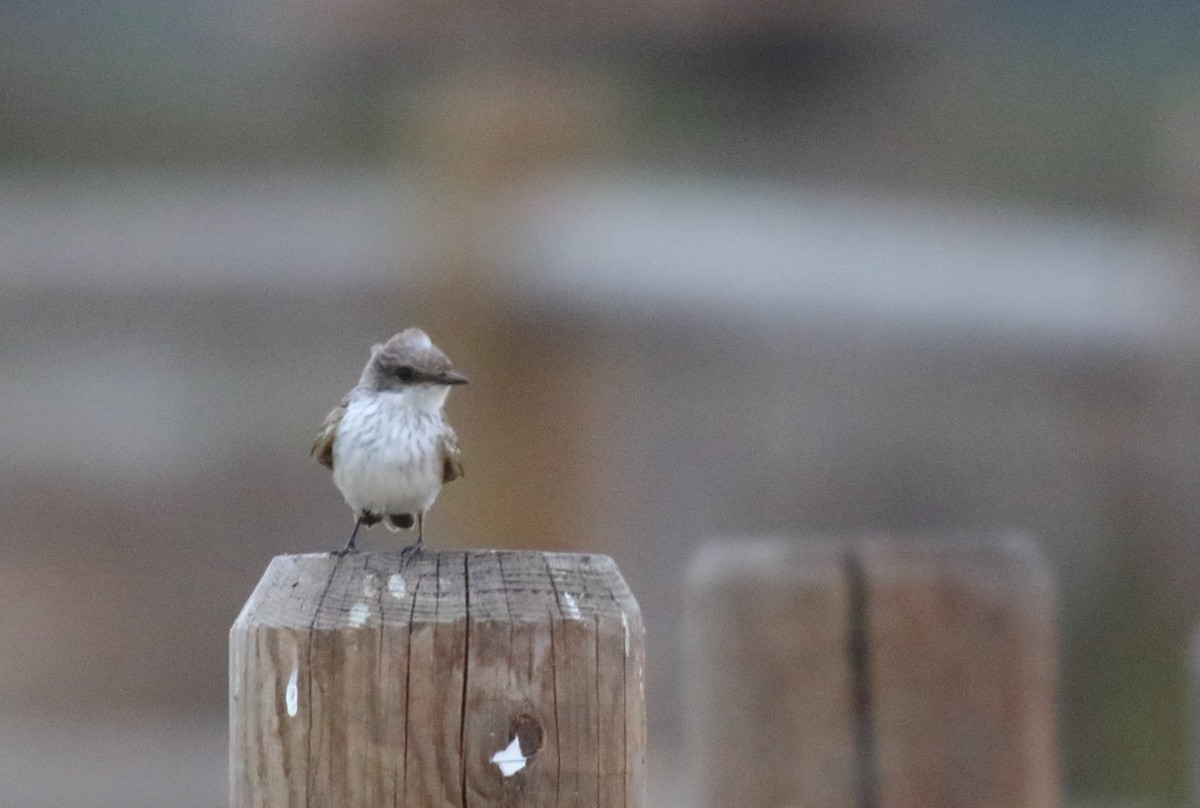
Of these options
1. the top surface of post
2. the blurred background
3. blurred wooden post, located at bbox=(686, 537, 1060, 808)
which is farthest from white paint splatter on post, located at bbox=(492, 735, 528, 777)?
the blurred background

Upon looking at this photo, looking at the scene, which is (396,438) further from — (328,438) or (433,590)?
(433,590)

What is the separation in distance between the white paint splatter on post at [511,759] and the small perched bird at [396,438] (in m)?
1.60

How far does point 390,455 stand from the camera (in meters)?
3.10

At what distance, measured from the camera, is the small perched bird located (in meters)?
3.11

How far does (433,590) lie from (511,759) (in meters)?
0.16

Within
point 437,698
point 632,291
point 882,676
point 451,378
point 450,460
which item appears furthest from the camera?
point 632,291

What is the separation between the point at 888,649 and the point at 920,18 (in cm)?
115

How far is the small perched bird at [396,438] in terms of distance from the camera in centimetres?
311

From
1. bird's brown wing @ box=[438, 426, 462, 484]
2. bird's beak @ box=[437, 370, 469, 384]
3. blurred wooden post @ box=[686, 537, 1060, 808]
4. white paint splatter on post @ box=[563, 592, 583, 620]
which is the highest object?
bird's beak @ box=[437, 370, 469, 384]

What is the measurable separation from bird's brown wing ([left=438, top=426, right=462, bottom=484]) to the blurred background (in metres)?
0.04

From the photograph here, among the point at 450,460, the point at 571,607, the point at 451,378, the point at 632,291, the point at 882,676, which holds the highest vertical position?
the point at 632,291

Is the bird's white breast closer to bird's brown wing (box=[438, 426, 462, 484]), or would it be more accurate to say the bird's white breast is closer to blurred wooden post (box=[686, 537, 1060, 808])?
bird's brown wing (box=[438, 426, 462, 484])

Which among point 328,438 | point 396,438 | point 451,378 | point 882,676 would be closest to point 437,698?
point 882,676

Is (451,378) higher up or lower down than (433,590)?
higher up
